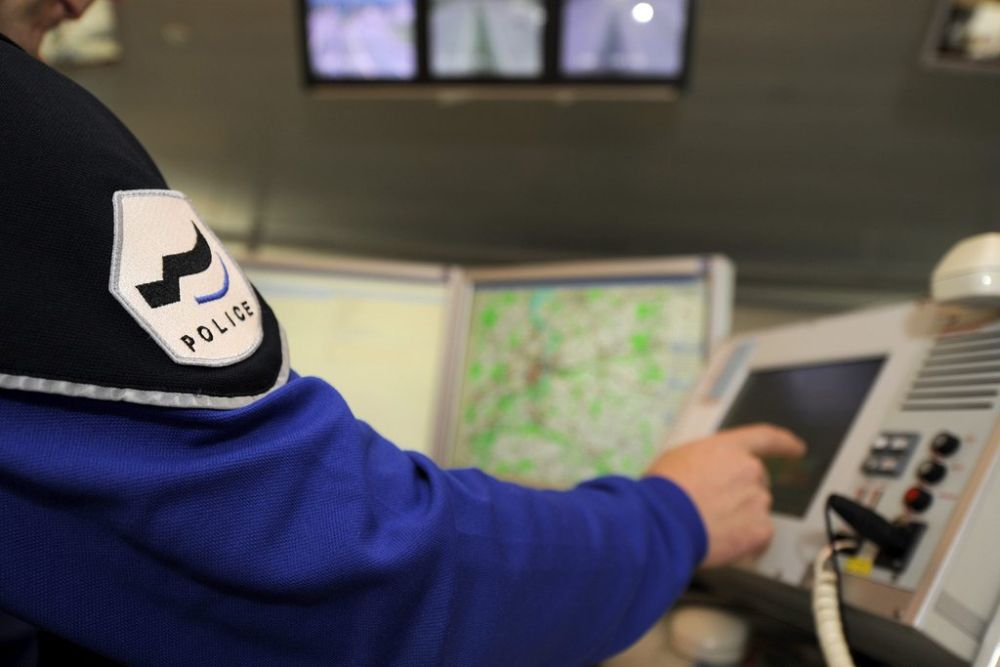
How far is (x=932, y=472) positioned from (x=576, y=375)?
1049mm

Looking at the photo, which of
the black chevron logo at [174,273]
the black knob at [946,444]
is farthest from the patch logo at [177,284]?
the black knob at [946,444]

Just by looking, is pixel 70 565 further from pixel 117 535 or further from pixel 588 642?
pixel 588 642

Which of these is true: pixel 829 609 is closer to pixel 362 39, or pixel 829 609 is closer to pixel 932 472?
pixel 932 472

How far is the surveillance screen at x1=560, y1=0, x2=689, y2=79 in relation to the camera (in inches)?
61.6

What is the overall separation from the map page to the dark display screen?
1.63ft

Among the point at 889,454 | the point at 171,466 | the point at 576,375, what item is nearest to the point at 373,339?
the point at 576,375

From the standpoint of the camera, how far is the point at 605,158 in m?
2.02

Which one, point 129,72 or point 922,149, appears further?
point 129,72

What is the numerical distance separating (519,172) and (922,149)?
40.0 inches

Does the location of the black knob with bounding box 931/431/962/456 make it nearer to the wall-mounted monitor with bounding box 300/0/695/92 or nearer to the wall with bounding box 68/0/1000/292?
the wall-mounted monitor with bounding box 300/0/695/92

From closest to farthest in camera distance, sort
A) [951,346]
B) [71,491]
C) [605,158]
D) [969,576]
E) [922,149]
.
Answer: [71,491]
[969,576]
[951,346]
[922,149]
[605,158]

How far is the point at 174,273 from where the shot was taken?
0.46 m

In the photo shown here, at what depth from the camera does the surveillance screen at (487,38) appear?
1609 millimetres

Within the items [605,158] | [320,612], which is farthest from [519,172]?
[320,612]
